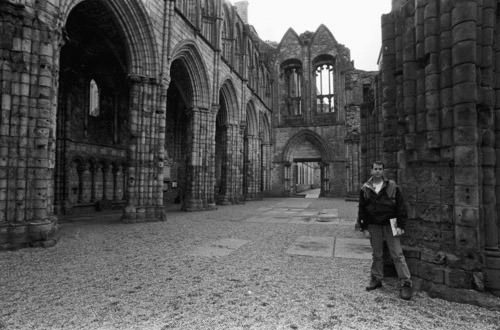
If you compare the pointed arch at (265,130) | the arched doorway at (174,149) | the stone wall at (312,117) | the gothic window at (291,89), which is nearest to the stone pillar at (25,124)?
the arched doorway at (174,149)

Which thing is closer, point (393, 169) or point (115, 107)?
point (393, 169)

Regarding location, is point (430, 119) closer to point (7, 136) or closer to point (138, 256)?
point (138, 256)

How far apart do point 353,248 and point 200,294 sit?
3.50 meters

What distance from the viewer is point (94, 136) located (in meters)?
13.9

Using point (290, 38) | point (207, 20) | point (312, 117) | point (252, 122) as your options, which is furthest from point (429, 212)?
point (290, 38)

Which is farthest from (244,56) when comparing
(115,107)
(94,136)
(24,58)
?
(24,58)

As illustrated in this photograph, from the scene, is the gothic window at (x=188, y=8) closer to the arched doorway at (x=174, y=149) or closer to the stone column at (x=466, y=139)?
the arched doorway at (x=174, y=149)

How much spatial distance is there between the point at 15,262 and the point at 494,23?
7287mm

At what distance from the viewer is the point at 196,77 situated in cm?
1408

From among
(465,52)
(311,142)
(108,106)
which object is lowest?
(465,52)

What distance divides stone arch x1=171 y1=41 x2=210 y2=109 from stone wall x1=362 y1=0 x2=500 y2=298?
11026mm

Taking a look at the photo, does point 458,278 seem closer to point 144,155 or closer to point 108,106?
point 144,155

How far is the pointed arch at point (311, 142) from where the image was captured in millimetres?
26578

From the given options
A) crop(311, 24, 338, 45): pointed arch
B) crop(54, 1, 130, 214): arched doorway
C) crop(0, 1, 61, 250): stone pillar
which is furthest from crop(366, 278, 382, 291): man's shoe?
crop(311, 24, 338, 45): pointed arch
